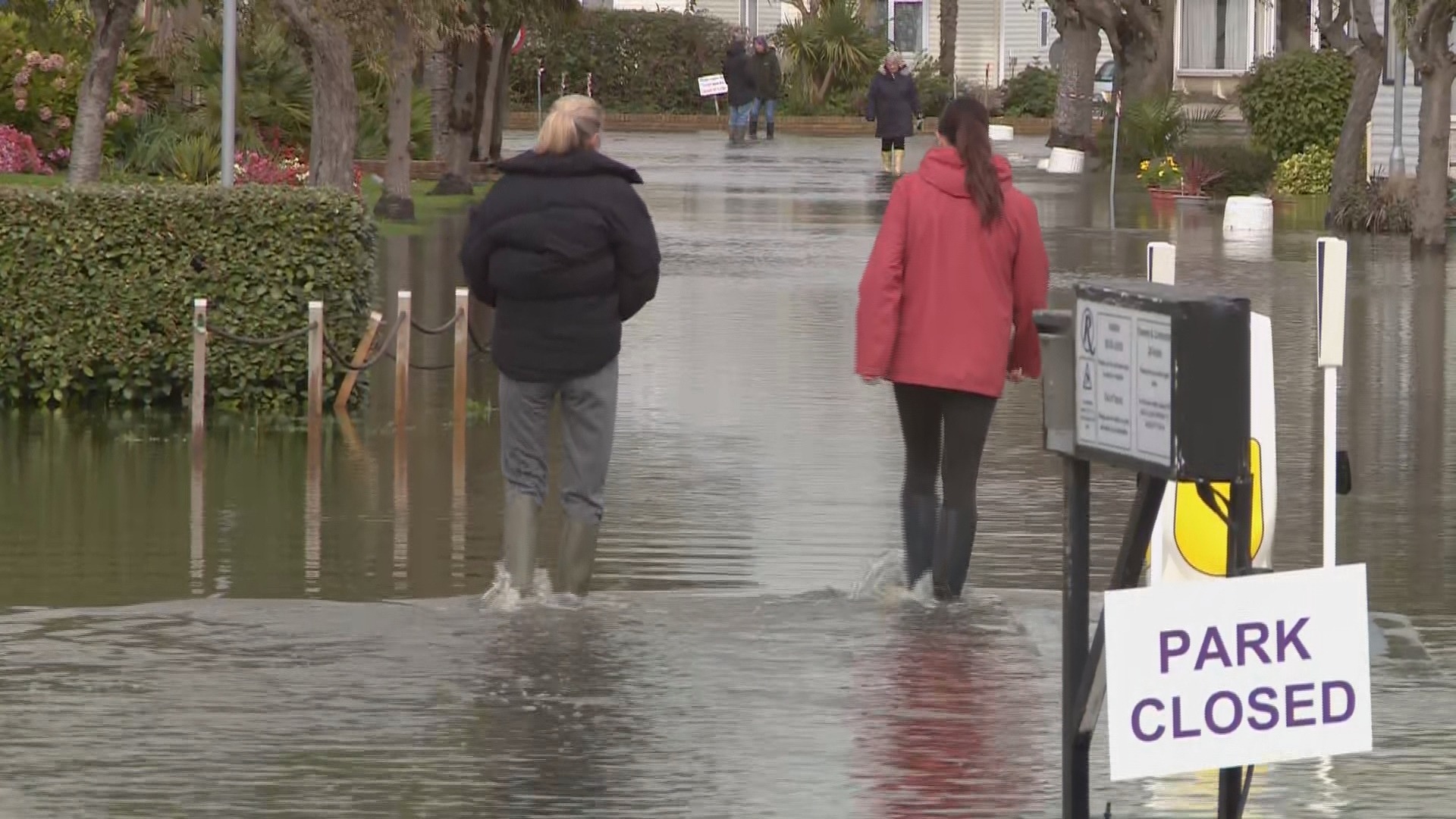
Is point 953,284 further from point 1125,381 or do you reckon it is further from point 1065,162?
point 1065,162

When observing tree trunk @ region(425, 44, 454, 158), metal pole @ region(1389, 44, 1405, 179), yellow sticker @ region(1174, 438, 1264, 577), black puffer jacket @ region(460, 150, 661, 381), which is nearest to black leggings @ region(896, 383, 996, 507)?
yellow sticker @ region(1174, 438, 1264, 577)

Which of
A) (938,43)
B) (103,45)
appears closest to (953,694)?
(103,45)

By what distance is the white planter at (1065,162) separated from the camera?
40.4 meters

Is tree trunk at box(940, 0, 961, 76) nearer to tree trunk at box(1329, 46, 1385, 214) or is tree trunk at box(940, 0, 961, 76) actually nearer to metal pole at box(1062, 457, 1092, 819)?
tree trunk at box(1329, 46, 1385, 214)

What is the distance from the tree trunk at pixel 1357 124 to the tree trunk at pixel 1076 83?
14.1 meters

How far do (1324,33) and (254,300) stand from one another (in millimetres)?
19418

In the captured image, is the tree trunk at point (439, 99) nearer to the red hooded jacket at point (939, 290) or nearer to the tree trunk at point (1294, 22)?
the tree trunk at point (1294, 22)

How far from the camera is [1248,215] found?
27828 millimetres

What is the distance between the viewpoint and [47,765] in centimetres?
650

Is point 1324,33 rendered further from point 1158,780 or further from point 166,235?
point 1158,780

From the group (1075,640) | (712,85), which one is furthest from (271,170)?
(712,85)

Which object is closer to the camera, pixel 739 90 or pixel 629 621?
pixel 629 621

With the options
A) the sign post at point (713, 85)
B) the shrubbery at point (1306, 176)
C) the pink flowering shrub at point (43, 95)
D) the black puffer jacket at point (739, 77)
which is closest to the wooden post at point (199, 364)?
the pink flowering shrub at point (43, 95)

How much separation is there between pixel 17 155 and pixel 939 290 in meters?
21.0
